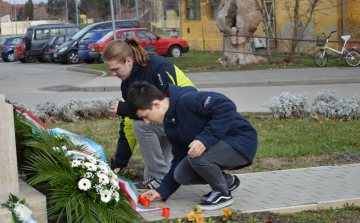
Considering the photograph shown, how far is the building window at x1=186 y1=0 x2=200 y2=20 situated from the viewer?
1201 inches

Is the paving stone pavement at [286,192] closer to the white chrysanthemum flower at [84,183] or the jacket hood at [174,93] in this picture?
the white chrysanthemum flower at [84,183]

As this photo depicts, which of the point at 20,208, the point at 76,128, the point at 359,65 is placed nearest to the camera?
the point at 20,208

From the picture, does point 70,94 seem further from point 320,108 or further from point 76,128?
point 320,108

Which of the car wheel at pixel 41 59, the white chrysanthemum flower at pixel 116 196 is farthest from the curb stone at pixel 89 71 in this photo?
the white chrysanthemum flower at pixel 116 196

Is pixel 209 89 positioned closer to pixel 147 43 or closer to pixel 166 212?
pixel 147 43

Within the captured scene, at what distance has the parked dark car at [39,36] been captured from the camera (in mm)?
28286

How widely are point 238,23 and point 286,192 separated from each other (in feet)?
48.9

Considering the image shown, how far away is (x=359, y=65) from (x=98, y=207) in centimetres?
1565

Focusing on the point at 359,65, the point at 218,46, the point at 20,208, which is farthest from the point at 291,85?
the point at 218,46

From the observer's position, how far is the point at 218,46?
28.4 metres

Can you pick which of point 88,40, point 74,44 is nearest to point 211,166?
point 88,40

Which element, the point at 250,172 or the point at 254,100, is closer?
the point at 250,172

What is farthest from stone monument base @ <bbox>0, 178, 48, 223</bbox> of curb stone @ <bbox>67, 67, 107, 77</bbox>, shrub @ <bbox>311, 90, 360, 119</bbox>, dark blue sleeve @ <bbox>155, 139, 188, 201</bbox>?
curb stone @ <bbox>67, 67, 107, 77</bbox>

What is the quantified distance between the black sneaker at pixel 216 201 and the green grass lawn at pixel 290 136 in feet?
5.93
